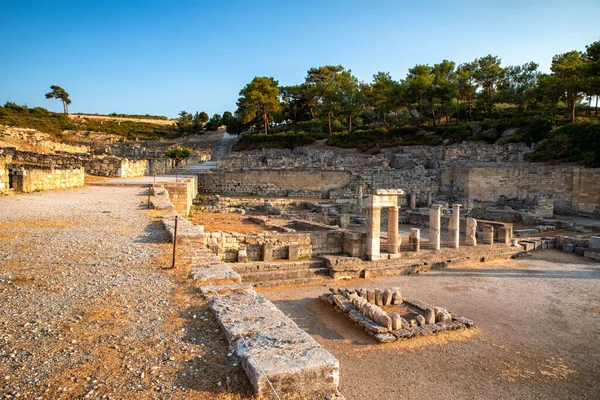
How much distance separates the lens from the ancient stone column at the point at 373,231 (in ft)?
43.3

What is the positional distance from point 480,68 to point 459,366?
47362mm

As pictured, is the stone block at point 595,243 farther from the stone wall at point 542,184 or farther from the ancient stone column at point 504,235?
the stone wall at point 542,184

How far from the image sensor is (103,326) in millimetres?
3996

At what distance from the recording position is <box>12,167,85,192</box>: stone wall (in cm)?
1597

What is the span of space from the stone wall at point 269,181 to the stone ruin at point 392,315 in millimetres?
20164

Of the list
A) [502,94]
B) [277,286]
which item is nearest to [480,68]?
[502,94]

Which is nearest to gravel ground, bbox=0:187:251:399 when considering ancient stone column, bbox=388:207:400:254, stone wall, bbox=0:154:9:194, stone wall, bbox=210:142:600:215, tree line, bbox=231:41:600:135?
ancient stone column, bbox=388:207:400:254

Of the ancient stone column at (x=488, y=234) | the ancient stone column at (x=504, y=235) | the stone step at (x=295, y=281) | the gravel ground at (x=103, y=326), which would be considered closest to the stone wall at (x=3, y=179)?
the gravel ground at (x=103, y=326)

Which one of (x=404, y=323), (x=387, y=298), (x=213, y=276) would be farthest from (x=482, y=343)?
(x=213, y=276)

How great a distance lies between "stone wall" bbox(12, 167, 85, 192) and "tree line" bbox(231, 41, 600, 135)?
31.4m

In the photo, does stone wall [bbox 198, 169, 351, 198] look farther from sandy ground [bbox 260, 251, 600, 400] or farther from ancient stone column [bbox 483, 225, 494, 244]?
sandy ground [bbox 260, 251, 600, 400]

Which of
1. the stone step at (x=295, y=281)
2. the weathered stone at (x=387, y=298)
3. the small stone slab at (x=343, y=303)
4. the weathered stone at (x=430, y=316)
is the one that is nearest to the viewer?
the weathered stone at (x=430, y=316)

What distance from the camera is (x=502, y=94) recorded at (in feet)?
144

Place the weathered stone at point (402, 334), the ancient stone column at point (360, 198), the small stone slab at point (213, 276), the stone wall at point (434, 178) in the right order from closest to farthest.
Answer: the small stone slab at point (213, 276) → the weathered stone at point (402, 334) → the ancient stone column at point (360, 198) → the stone wall at point (434, 178)
